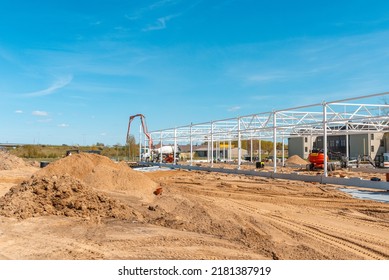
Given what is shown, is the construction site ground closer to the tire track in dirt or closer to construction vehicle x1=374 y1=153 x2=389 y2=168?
the tire track in dirt

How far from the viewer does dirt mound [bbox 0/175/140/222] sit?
9.79 m

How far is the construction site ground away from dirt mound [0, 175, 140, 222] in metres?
0.03

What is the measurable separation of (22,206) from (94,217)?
196 centimetres

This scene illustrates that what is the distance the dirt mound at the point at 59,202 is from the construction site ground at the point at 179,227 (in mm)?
26

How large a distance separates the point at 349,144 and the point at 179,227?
166 ft

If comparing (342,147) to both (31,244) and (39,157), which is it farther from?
(31,244)

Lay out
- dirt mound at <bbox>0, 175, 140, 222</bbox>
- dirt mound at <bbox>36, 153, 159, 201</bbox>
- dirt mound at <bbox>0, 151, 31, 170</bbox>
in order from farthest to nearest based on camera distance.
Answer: dirt mound at <bbox>0, 151, 31, 170</bbox> → dirt mound at <bbox>36, 153, 159, 201</bbox> → dirt mound at <bbox>0, 175, 140, 222</bbox>

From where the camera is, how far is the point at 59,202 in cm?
1012

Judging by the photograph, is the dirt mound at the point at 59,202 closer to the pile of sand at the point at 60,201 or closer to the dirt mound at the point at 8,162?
the pile of sand at the point at 60,201

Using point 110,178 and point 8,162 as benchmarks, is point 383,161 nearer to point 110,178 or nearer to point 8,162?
point 110,178

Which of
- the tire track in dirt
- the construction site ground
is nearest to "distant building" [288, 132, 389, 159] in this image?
the construction site ground

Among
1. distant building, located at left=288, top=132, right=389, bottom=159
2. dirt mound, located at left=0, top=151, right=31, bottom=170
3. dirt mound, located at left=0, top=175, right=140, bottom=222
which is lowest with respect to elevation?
dirt mound, located at left=0, top=175, right=140, bottom=222

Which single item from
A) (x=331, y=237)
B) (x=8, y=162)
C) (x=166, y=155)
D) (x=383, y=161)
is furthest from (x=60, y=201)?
(x=166, y=155)

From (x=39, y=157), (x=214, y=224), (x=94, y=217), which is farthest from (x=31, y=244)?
(x=39, y=157)
